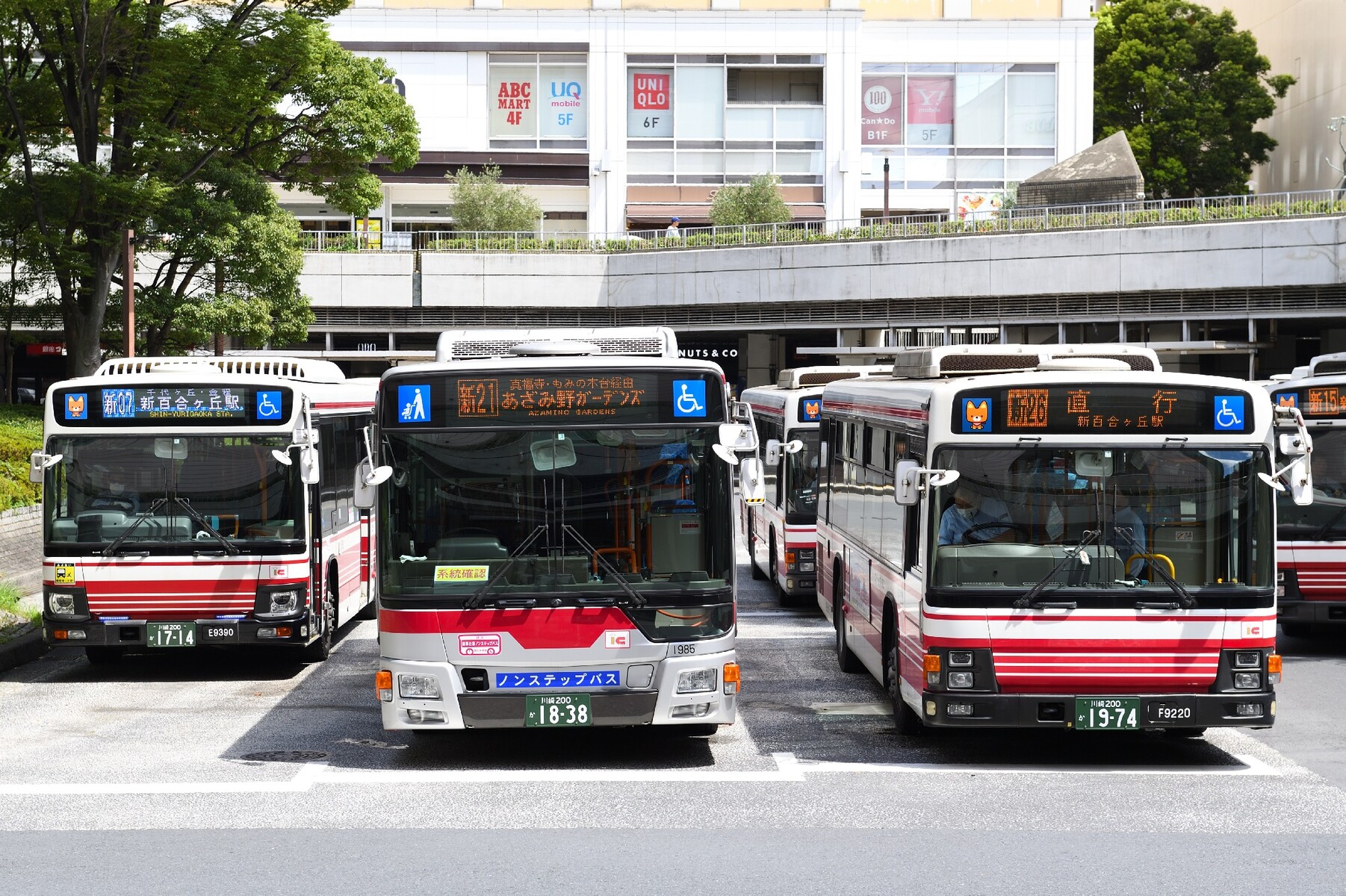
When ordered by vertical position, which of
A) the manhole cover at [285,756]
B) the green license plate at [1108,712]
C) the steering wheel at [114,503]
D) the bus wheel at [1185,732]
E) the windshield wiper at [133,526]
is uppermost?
the steering wheel at [114,503]

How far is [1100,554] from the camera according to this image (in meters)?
9.69

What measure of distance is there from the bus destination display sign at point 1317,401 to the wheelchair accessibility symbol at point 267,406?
987 cm

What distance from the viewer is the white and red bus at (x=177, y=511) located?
44.0ft

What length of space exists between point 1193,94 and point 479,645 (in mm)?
56951

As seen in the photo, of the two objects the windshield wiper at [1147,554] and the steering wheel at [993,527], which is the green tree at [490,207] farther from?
the windshield wiper at [1147,554]

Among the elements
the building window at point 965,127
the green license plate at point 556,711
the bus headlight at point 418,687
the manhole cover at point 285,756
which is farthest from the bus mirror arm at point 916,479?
the building window at point 965,127

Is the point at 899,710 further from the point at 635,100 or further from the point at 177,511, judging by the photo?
the point at 635,100

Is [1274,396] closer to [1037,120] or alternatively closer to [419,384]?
[419,384]

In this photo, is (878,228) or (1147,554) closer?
(1147,554)

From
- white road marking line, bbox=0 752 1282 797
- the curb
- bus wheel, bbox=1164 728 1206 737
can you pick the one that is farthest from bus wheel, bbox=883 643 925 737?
the curb

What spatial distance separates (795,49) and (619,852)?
54453 mm

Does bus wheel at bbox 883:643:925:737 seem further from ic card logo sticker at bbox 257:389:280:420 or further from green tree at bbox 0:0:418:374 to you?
green tree at bbox 0:0:418:374

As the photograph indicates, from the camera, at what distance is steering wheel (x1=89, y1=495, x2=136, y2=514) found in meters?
13.5

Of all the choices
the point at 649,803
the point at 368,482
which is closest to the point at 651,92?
the point at 368,482
